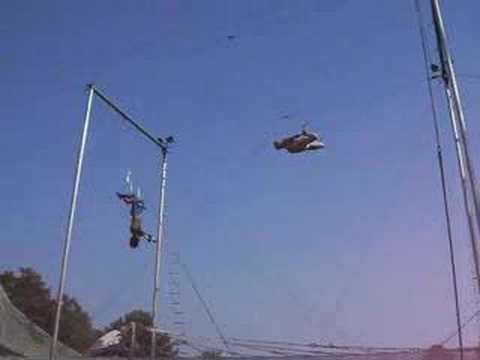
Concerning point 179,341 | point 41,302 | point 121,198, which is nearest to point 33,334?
point 179,341

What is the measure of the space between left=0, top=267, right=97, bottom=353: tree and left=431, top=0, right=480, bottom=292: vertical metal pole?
1505 inches

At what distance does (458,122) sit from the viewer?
11859 millimetres

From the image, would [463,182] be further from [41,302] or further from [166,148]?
[41,302]

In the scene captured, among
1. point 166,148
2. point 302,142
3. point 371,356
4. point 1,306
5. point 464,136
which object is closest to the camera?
point 464,136

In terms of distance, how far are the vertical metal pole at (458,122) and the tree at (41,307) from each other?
1505 inches

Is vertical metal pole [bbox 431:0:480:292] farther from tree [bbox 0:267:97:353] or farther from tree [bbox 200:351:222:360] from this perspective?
tree [bbox 0:267:97:353]

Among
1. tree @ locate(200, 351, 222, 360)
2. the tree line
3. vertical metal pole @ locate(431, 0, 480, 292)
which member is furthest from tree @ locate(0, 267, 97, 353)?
vertical metal pole @ locate(431, 0, 480, 292)

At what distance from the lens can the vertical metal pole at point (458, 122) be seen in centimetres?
1137

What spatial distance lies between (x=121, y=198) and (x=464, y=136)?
27.4ft

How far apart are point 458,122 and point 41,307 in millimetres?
40134

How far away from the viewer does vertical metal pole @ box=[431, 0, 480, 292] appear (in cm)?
1137

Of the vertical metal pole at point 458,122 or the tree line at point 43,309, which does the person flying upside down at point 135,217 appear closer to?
the vertical metal pole at point 458,122

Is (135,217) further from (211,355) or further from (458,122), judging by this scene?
(458,122)

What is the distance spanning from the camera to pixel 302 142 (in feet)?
46.1
